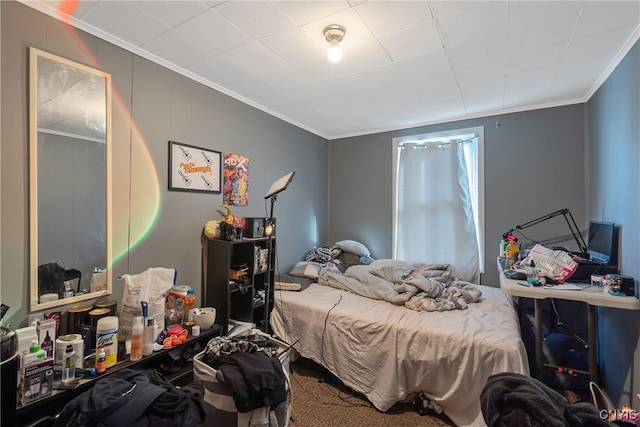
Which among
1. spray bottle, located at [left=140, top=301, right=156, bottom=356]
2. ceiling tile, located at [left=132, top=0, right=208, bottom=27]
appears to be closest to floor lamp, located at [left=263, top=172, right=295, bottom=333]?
spray bottle, located at [left=140, top=301, right=156, bottom=356]

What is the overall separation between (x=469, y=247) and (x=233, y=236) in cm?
259

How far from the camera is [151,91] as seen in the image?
2055mm

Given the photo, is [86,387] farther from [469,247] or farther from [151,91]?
[469,247]

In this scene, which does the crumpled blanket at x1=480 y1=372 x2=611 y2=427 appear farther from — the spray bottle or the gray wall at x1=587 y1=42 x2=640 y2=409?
the spray bottle

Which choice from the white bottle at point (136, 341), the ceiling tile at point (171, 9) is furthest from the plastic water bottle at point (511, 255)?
→ the ceiling tile at point (171, 9)

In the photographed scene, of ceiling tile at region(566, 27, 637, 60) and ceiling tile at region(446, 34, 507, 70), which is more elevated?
ceiling tile at region(446, 34, 507, 70)

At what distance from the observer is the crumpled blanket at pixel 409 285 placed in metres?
2.33

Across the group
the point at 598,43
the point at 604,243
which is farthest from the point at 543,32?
the point at 604,243

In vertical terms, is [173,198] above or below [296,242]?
above

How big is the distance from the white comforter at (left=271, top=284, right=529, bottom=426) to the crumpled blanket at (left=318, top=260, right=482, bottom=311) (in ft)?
0.26

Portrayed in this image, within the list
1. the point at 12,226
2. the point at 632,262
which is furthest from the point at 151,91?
the point at 632,262

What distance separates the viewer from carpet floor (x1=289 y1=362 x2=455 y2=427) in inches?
73.9

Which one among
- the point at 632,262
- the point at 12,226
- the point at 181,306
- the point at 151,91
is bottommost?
the point at 181,306

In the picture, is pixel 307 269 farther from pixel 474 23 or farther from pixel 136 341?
pixel 474 23
